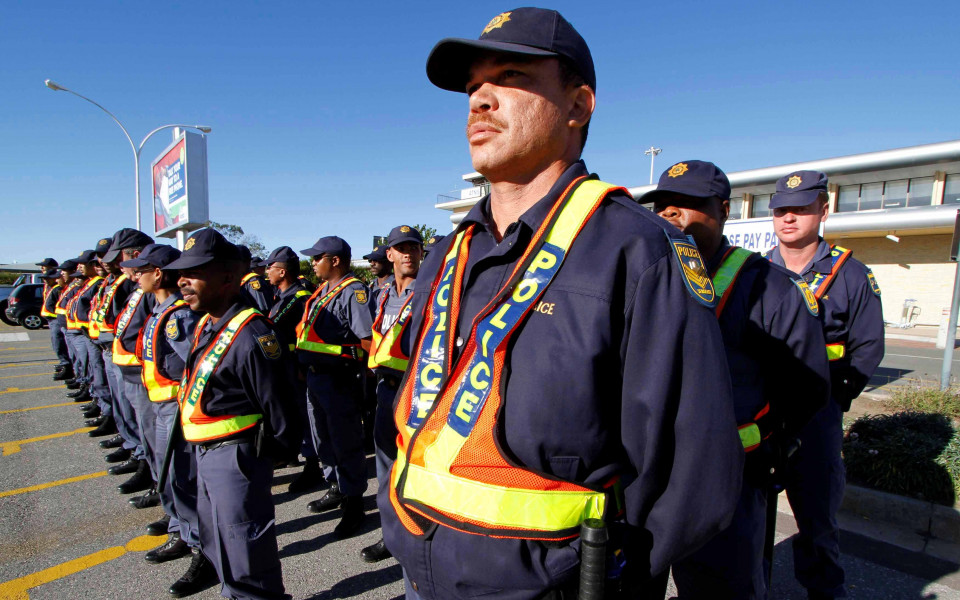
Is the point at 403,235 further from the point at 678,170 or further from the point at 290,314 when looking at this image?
the point at 678,170

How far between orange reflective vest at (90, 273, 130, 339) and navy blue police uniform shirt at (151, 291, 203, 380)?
9.17ft

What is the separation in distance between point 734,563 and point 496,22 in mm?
2023

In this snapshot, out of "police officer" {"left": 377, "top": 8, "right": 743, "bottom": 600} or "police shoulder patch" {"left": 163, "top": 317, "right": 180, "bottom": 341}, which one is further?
"police shoulder patch" {"left": 163, "top": 317, "right": 180, "bottom": 341}

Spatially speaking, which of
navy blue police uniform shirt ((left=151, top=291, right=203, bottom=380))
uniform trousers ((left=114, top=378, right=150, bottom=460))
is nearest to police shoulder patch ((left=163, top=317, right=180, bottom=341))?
navy blue police uniform shirt ((left=151, top=291, right=203, bottom=380))

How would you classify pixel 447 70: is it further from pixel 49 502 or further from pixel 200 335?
Answer: pixel 49 502

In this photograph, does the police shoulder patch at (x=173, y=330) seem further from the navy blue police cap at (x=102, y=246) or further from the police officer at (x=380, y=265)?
the navy blue police cap at (x=102, y=246)

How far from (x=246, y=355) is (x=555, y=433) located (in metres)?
2.18

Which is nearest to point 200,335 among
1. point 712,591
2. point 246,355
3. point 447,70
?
point 246,355

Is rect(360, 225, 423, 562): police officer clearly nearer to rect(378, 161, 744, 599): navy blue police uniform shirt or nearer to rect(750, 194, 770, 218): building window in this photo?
rect(378, 161, 744, 599): navy blue police uniform shirt

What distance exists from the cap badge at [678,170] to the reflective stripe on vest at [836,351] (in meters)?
1.64

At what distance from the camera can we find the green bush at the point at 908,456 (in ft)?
12.1

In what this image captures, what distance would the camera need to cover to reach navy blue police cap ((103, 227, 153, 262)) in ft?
19.0

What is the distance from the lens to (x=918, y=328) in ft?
69.0

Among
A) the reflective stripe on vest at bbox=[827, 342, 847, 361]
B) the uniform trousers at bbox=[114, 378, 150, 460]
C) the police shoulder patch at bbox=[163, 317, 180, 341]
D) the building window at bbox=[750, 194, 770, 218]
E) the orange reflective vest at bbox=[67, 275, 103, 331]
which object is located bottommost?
the uniform trousers at bbox=[114, 378, 150, 460]
